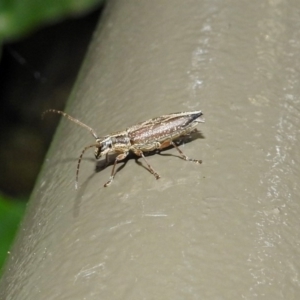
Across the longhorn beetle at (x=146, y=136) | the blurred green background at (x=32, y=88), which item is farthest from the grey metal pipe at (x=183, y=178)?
the blurred green background at (x=32, y=88)

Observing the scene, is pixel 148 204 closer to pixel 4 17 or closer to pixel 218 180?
pixel 218 180

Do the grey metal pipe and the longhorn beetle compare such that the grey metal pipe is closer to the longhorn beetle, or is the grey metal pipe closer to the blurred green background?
the longhorn beetle

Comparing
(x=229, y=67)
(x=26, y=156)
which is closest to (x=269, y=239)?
(x=229, y=67)

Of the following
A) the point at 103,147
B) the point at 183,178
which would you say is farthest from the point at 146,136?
the point at 183,178

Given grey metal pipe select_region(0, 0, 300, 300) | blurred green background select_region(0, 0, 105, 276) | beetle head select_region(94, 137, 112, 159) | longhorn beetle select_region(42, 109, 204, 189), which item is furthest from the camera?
blurred green background select_region(0, 0, 105, 276)

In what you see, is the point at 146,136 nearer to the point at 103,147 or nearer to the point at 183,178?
the point at 103,147

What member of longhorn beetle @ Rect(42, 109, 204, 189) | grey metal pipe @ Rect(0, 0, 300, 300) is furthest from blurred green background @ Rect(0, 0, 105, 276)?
grey metal pipe @ Rect(0, 0, 300, 300)

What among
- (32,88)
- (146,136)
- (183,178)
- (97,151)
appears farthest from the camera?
(32,88)

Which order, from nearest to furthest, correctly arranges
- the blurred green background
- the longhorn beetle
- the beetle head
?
the longhorn beetle
the beetle head
the blurred green background
